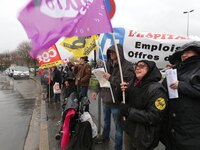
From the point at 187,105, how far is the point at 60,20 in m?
1.64

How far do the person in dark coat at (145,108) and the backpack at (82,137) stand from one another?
1.32m

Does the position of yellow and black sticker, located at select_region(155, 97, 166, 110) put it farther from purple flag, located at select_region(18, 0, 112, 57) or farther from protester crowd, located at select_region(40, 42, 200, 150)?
purple flag, located at select_region(18, 0, 112, 57)

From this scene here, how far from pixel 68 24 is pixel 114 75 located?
50.8 inches

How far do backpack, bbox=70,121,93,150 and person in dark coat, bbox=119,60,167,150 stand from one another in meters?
1.32

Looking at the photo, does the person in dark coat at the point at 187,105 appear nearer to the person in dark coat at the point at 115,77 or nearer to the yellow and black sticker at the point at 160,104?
the yellow and black sticker at the point at 160,104

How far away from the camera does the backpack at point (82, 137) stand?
423 cm

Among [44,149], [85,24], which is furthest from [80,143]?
[85,24]

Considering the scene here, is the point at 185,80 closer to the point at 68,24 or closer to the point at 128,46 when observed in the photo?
the point at 68,24

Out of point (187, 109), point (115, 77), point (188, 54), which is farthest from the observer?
point (115, 77)

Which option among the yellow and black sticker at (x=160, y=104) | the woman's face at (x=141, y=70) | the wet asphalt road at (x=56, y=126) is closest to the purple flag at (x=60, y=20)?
the woman's face at (x=141, y=70)

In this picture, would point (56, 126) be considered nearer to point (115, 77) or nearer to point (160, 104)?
point (115, 77)

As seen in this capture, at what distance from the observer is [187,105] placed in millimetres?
2598

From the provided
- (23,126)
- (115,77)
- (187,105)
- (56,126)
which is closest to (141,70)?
(187,105)

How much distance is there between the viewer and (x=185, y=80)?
2.64 meters
